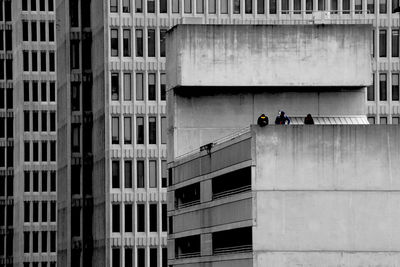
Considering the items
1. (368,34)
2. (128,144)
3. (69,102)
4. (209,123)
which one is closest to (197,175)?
(209,123)

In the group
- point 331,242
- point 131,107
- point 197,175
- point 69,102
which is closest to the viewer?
point 331,242

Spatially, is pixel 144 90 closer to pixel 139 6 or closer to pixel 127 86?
pixel 127 86

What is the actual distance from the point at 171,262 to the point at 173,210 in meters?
3.47

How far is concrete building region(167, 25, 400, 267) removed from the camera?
4380 inches

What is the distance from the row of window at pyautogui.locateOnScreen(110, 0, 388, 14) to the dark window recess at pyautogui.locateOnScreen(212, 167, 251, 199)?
48714mm

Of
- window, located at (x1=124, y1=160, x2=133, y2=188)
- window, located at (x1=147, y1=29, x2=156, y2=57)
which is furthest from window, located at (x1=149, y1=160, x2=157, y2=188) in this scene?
window, located at (x1=147, y1=29, x2=156, y2=57)

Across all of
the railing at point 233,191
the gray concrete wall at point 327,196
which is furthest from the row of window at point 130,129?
the gray concrete wall at point 327,196

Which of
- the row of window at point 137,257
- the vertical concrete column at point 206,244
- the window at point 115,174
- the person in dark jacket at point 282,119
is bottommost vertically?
the vertical concrete column at point 206,244

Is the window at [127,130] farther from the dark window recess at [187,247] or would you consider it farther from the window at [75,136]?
the dark window recess at [187,247]

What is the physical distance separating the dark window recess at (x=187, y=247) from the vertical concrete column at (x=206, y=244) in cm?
169

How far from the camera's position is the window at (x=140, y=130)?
166250mm

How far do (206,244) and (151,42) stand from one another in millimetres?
47666

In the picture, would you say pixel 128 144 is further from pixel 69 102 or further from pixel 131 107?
pixel 69 102

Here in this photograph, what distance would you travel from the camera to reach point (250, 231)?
112312 mm
